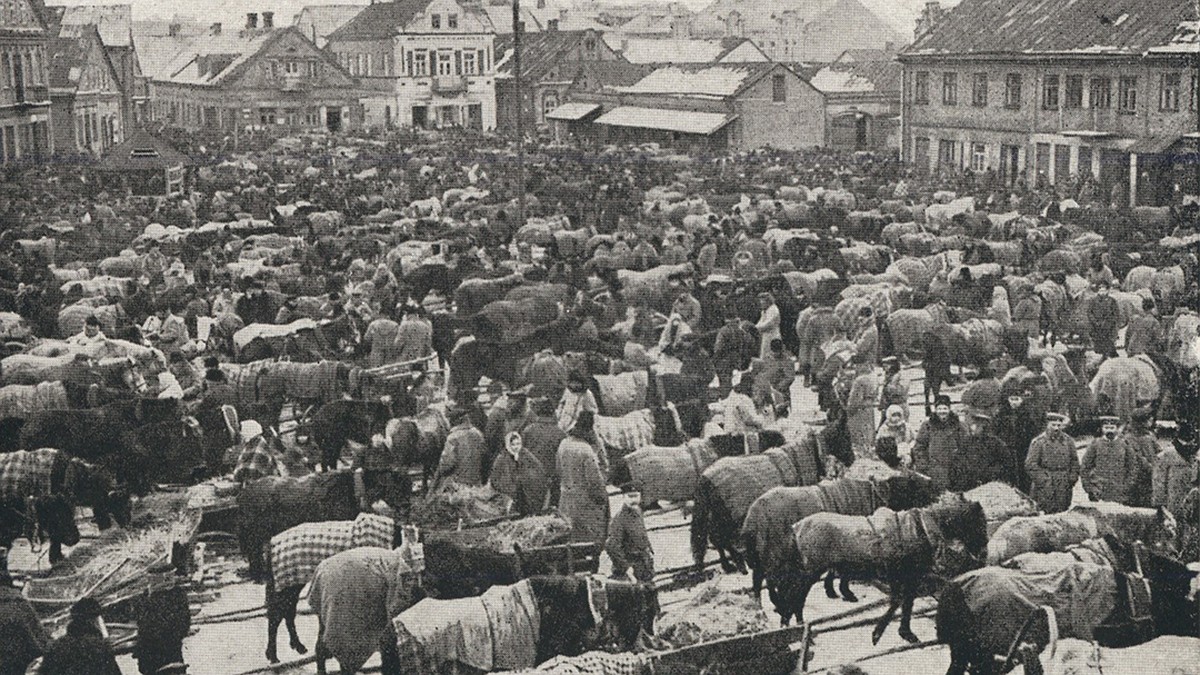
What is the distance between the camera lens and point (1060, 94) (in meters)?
37.7

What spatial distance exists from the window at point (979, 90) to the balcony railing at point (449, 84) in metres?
41.2

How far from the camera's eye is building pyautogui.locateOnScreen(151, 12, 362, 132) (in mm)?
70688

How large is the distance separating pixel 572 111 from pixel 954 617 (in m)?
57.7

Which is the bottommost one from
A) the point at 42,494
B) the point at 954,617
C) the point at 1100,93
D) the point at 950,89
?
the point at 954,617

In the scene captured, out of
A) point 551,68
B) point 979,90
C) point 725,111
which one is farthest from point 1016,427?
point 551,68

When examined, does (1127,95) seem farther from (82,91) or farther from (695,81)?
(82,91)

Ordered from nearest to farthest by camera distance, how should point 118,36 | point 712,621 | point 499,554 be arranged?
point 712,621 → point 499,554 → point 118,36

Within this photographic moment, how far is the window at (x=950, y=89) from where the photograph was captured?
1686 inches

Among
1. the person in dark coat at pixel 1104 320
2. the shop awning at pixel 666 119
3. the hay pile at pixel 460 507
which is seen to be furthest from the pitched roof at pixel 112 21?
the hay pile at pixel 460 507

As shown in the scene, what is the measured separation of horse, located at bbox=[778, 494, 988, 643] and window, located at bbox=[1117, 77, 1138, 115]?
27.7 m

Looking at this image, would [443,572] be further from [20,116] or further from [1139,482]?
[20,116]

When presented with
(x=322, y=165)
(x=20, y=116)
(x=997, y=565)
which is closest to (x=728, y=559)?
(x=997, y=565)

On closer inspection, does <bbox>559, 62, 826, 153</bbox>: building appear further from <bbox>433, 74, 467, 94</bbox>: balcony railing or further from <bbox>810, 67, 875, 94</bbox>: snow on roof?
<bbox>433, 74, 467, 94</bbox>: balcony railing

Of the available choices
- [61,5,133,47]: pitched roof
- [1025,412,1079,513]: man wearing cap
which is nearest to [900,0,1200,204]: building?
[1025,412,1079,513]: man wearing cap
